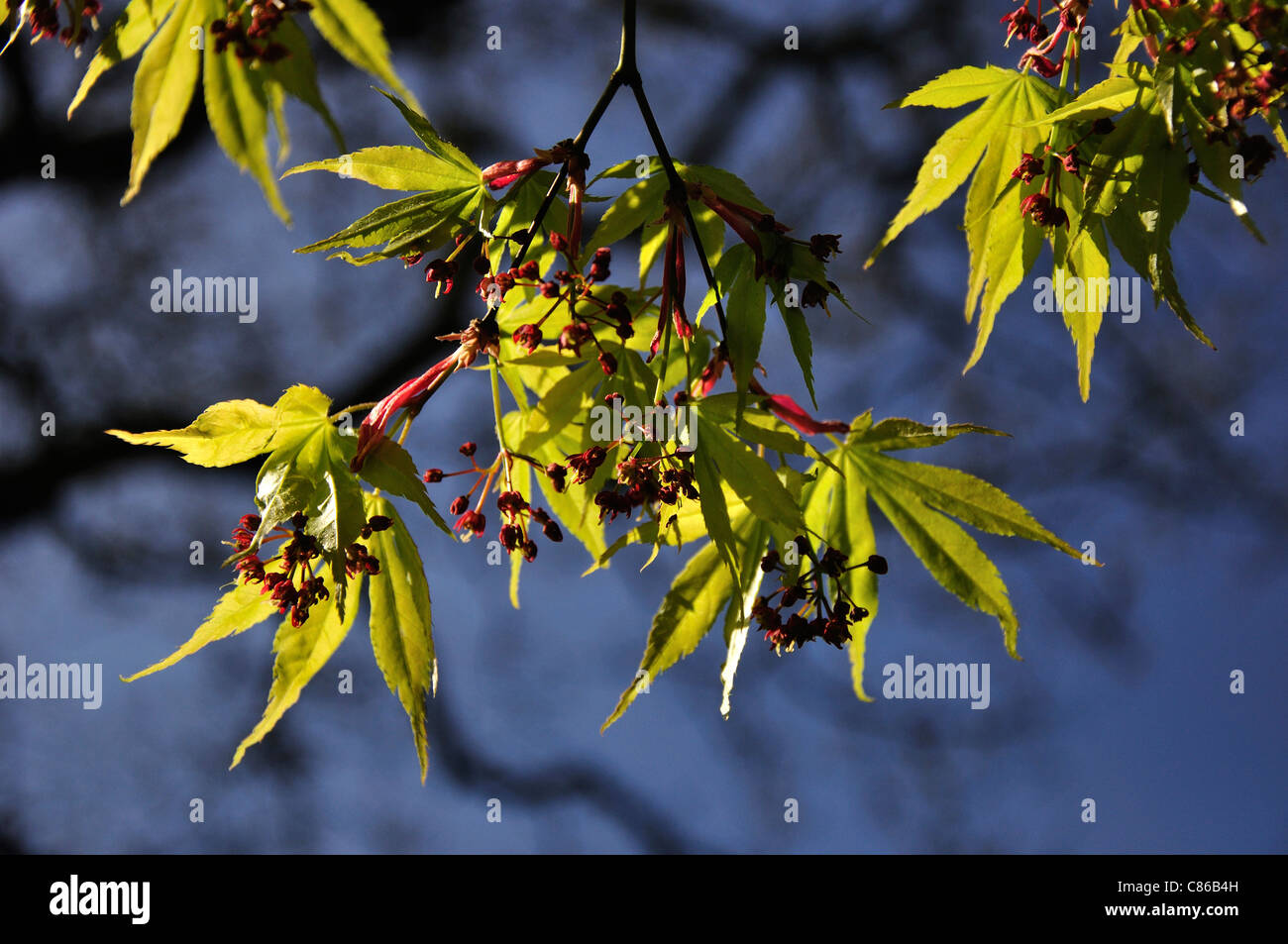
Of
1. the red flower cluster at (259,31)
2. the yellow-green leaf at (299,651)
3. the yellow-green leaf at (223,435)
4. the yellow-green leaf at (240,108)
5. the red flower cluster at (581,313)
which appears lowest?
the yellow-green leaf at (299,651)

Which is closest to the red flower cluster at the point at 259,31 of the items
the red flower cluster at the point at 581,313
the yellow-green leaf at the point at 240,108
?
the yellow-green leaf at the point at 240,108

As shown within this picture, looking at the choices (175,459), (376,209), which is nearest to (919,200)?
(376,209)

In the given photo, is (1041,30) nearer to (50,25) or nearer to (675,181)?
(675,181)

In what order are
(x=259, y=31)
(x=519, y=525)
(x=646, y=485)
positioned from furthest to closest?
(x=519, y=525) → (x=646, y=485) → (x=259, y=31)

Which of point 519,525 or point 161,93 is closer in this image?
point 161,93

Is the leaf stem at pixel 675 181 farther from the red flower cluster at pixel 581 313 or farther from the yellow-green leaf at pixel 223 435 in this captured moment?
the yellow-green leaf at pixel 223 435

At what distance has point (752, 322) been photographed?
2.55ft

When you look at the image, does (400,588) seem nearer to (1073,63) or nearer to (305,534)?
(305,534)

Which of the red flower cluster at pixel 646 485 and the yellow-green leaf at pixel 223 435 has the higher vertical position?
the yellow-green leaf at pixel 223 435

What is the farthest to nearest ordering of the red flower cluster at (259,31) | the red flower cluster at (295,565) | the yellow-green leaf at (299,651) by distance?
the yellow-green leaf at (299,651) < the red flower cluster at (295,565) < the red flower cluster at (259,31)

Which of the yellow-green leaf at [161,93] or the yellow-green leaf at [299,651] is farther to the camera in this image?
the yellow-green leaf at [299,651]

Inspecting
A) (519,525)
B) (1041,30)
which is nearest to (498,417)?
(519,525)

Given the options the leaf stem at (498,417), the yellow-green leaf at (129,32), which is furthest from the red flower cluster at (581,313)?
the yellow-green leaf at (129,32)

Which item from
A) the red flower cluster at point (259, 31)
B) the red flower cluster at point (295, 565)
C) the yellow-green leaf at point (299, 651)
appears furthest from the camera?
the yellow-green leaf at point (299, 651)
